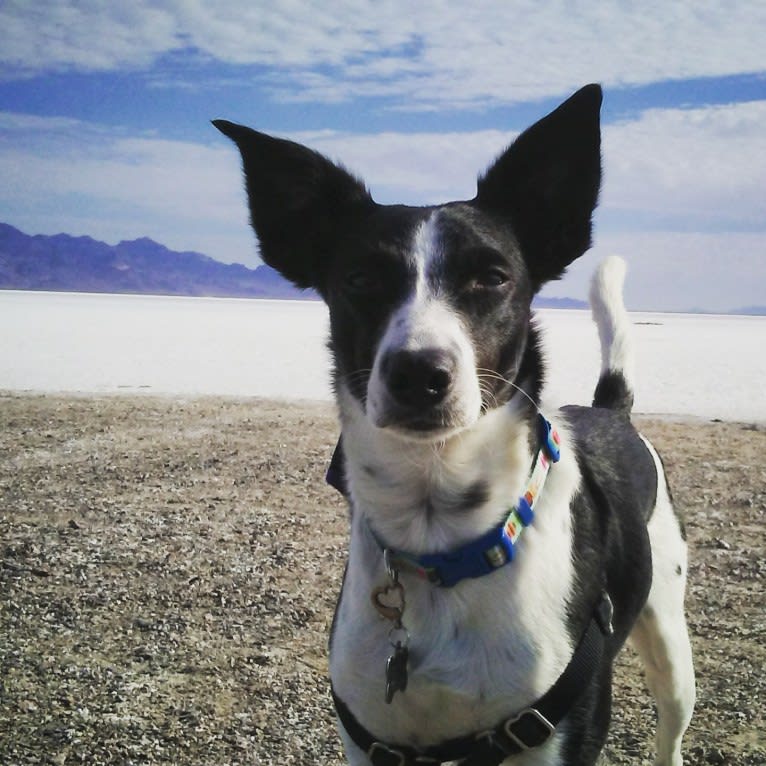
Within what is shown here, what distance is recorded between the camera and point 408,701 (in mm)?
2551

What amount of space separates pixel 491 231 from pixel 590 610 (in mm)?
1400

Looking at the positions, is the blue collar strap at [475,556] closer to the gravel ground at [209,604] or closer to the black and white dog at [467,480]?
the black and white dog at [467,480]

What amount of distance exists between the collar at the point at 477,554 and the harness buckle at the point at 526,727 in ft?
1.43

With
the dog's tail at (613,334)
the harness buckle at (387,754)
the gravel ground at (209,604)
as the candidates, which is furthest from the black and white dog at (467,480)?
the gravel ground at (209,604)

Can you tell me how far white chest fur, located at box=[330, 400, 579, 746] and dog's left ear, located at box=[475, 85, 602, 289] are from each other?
34.2 inches

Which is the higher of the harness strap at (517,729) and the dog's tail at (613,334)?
the dog's tail at (613,334)

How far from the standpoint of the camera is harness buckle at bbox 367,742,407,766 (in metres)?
2.61

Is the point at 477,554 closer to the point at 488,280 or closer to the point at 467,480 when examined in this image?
the point at 467,480

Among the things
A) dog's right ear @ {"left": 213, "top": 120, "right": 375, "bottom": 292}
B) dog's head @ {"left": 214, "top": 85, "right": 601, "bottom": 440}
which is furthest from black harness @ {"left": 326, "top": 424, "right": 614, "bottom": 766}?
dog's right ear @ {"left": 213, "top": 120, "right": 375, "bottom": 292}

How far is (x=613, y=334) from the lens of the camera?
437cm

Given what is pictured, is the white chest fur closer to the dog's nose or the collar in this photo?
the collar

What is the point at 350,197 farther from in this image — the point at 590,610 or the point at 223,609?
the point at 223,609

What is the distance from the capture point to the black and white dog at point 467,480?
2.50 m

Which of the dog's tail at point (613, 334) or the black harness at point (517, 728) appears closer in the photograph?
the black harness at point (517, 728)
